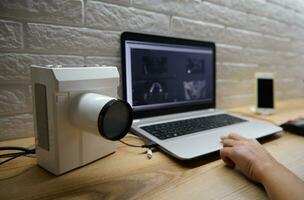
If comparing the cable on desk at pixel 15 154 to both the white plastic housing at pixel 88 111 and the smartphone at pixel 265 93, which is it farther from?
the smartphone at pixel 265 93

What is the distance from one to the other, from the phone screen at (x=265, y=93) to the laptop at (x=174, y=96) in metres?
0.25

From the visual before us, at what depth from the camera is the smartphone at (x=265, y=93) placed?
97cm

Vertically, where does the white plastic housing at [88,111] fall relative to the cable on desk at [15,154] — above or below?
above

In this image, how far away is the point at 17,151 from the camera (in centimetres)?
52

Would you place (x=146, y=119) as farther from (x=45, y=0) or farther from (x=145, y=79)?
(x=45, y=0)

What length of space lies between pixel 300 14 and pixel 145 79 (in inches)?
46.0

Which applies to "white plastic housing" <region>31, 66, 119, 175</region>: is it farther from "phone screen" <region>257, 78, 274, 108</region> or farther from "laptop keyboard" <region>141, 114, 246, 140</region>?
"phone screen" <region>257, 78, 274, 108</region>

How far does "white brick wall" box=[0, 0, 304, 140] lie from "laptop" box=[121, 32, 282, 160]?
7 centimetres

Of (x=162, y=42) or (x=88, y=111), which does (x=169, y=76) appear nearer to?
(x=162, y=42)

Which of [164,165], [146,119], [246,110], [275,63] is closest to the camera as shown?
[164,165]

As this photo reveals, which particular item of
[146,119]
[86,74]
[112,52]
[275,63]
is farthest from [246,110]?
[86,74]

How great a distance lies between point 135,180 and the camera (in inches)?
16.4

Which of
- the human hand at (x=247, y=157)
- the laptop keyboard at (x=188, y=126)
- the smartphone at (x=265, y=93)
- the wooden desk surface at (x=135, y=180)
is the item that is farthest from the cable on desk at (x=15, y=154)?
the smartphone at (x=265, y=93)

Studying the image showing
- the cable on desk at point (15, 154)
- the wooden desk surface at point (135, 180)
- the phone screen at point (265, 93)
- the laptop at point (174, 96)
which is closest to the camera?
the wooden desk surface at point (135, 180)
